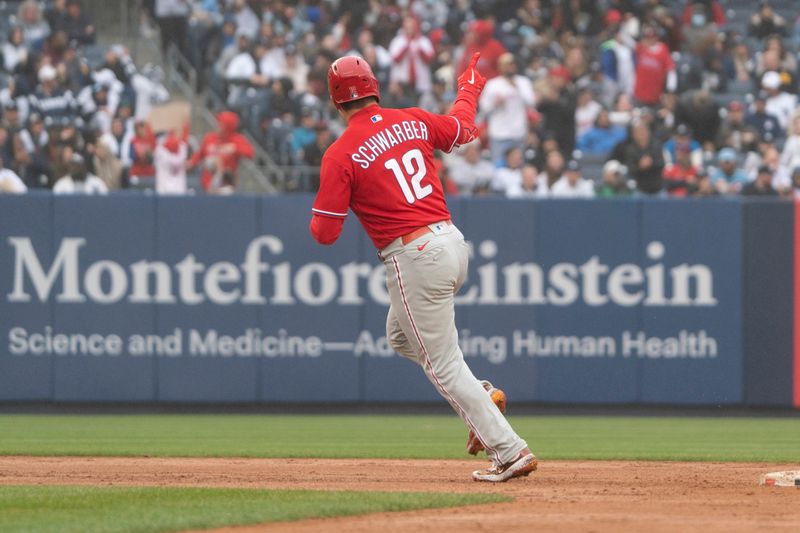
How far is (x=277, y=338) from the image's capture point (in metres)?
14.8

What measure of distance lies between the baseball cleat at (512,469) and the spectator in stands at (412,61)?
39.0 feet

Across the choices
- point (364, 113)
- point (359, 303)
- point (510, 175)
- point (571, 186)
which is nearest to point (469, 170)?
point (510, 175)

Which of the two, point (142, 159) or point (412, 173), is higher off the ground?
point (142, 159)

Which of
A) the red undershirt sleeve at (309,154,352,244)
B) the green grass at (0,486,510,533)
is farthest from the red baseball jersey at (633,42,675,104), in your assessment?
the green grass at (0,486,510,533)

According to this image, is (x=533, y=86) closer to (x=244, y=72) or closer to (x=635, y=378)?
(x=244, y=72)

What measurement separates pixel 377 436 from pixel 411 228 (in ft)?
15.8

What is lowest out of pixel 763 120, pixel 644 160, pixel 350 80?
pixel 644 160

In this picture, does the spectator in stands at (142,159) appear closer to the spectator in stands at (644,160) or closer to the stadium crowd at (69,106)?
the stadium crowd at (69,106)

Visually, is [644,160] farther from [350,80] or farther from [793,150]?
[350,80]

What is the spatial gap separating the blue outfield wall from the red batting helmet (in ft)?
23.4

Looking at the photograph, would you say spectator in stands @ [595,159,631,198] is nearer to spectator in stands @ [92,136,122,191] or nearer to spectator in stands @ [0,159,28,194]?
spectator in stands @ [92,136,122,191]

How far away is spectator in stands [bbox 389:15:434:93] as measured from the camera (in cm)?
1933

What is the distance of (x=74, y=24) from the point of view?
20.1 metres

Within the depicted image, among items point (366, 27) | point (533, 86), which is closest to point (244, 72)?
point (366, 27)
